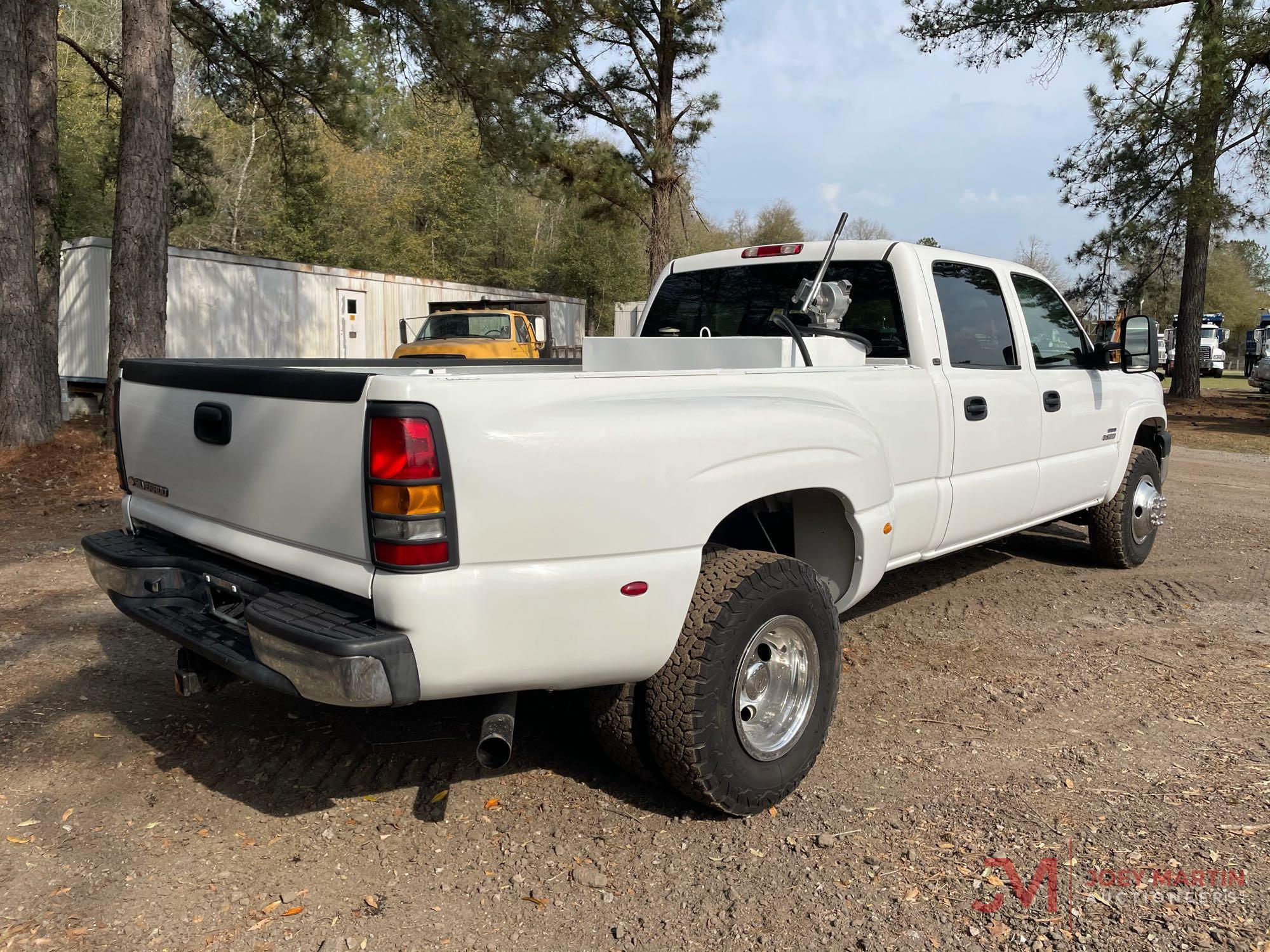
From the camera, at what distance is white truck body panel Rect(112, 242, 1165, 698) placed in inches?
95.4

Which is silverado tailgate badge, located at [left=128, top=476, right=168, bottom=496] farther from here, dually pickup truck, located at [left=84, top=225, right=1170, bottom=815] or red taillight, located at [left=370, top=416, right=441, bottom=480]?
red taillight, located at [left=370, top=416, right=441, bottom=480]

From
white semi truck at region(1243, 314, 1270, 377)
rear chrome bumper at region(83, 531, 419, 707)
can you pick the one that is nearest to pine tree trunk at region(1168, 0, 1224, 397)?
rear chrome bumper at region(83, 531, 419, 707)

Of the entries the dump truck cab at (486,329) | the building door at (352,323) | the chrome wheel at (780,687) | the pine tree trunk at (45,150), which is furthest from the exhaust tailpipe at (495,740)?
the building door at (352,323)

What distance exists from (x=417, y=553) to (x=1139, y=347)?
4.73 metres

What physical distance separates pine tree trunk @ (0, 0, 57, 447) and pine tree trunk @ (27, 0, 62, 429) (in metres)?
1.12

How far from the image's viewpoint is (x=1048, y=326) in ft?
17.0

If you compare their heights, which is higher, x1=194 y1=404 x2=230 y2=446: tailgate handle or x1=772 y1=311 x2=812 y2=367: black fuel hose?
x1=772 y1=311 x2=812 y2=367: black fuel hose

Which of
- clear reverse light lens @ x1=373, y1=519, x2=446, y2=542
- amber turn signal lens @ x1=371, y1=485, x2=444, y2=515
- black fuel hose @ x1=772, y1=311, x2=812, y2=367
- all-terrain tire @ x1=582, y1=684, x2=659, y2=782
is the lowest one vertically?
all-terrain tire @ x1=582, y1=684, x2=659, y2=782

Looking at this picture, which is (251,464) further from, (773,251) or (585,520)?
(773,251)

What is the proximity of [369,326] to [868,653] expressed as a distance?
17578mm

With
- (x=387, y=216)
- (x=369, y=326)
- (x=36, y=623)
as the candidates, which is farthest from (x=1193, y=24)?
(x=387, y=216)

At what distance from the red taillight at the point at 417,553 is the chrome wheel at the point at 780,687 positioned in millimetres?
1113

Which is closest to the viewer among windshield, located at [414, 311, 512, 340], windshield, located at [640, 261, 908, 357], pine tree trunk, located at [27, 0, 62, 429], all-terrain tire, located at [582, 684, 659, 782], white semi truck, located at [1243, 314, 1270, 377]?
all-terrain tire, located at [582, 684, 659, 782]

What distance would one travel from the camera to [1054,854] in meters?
2.81
